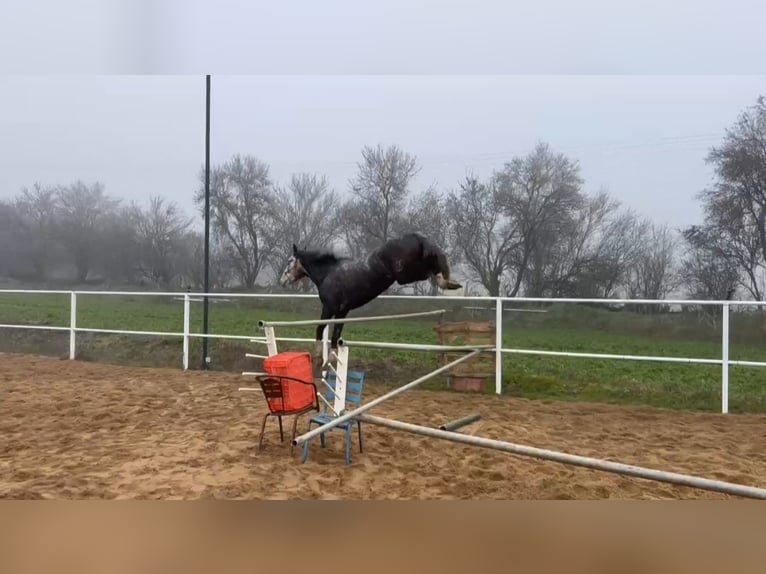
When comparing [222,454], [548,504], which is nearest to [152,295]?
[222,454]

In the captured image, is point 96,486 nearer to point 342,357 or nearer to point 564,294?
point 342,357

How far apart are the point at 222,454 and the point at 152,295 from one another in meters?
4.26

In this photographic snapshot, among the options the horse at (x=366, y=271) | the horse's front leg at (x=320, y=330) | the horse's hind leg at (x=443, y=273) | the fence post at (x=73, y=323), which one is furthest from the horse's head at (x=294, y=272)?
the fence post at (x=73, y=323)

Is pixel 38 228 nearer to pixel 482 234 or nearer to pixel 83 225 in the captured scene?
pixel 83 225

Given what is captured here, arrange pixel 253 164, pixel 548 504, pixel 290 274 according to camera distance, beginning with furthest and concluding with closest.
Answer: pixel 253 164 → pixel 290 274 → pixel 548 504

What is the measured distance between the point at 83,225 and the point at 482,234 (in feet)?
16.7

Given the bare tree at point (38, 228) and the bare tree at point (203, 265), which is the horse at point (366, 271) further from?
the bare tree at point (38, 228)

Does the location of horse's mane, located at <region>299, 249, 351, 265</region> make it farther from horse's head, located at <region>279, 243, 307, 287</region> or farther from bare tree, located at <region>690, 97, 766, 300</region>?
bare tree, located at <region>690, 97, 766, 300</region>

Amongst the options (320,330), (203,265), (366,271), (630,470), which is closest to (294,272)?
(320,330)

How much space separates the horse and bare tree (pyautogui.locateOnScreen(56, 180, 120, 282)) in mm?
4121

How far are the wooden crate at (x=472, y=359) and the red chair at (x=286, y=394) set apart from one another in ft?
6.93

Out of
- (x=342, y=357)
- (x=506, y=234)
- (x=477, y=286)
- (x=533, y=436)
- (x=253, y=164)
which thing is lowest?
(x=533, y=436)

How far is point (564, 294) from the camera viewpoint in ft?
20.3

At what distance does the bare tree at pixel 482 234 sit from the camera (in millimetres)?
5656
